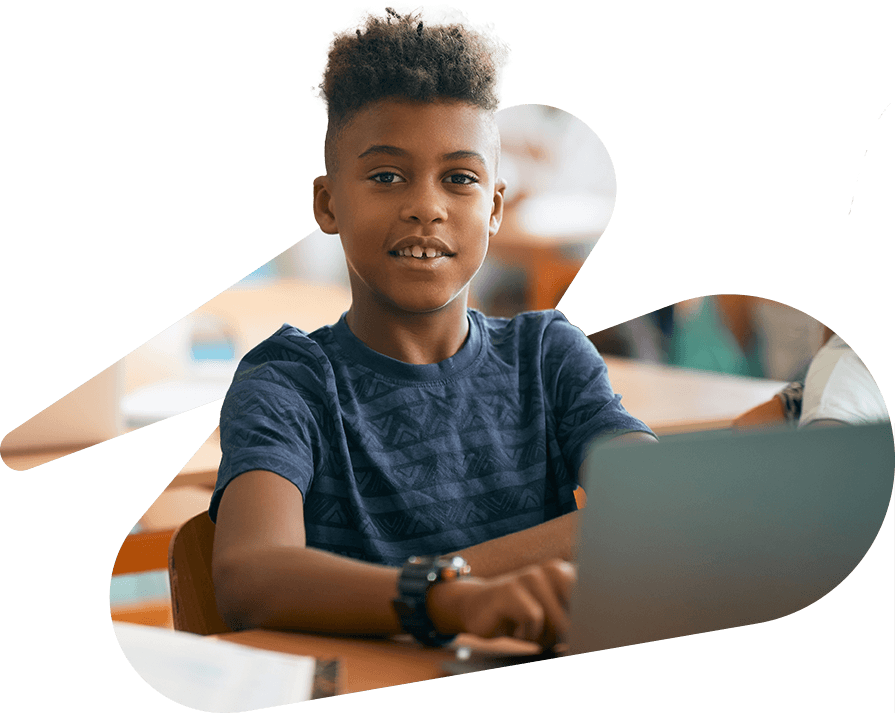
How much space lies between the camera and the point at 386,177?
114 centimetres

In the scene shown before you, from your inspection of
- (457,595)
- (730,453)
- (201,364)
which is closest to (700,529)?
(730,453)

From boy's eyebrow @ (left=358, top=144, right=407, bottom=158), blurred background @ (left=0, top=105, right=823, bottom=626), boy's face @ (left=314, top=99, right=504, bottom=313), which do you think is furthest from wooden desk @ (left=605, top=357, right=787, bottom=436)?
boy's eyebrow @ (left=358, top=144, right=407, bottom=158)

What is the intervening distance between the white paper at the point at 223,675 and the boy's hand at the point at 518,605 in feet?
0.48

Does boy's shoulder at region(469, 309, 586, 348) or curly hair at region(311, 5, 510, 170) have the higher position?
curly hair at region(311, 5, 510, 170)

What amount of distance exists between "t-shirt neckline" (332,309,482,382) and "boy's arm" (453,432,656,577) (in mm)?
264

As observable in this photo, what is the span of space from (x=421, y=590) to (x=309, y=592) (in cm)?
12

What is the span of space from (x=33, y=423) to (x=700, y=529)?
0.96 metres

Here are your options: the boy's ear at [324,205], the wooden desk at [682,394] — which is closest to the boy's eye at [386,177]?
the boy's ear at [324,205]

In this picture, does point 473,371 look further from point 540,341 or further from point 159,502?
point 159,502

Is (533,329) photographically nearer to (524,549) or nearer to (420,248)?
(420,248)

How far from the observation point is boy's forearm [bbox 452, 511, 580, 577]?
1023 mm

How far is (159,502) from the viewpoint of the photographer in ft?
4.61

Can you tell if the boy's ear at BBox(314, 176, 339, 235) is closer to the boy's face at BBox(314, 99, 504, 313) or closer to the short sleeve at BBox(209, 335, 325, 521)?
the boy's face at BBox(314, 99, 504, 313)

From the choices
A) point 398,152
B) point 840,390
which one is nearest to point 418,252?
point 398,152
